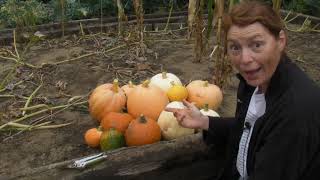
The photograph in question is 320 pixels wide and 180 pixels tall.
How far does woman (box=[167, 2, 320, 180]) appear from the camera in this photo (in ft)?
4.75

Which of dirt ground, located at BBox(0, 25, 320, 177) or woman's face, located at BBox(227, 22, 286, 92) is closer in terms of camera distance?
woman's face, located at BBox(227, 22, 286, 92)

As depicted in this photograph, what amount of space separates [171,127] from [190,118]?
0.99ft

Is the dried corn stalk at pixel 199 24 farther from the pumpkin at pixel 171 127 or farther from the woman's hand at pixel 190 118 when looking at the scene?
the woman's hand at pixel 190 118

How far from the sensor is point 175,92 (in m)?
2.58

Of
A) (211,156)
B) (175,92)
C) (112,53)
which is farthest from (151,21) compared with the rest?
(211,156)

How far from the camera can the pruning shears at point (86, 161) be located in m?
2.01

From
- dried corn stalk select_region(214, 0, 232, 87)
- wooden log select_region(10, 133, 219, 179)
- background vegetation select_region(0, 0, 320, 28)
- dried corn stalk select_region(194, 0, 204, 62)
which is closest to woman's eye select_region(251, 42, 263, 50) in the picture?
wooden log select_region(10, 133, 219, 179)

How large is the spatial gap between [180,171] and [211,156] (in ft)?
0.66

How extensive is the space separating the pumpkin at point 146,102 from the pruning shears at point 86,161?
0.46 m

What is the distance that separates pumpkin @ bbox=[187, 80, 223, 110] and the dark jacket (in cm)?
96

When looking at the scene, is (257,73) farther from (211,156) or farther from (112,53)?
(112,53)

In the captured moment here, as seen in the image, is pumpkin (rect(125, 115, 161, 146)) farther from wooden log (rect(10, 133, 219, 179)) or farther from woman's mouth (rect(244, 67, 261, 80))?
woman's mouth (rect(244, 67, 261, 80))

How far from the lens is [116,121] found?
2359 mm

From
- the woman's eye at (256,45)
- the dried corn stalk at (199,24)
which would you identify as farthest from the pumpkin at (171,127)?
the dried corn stalk at (199,24)
